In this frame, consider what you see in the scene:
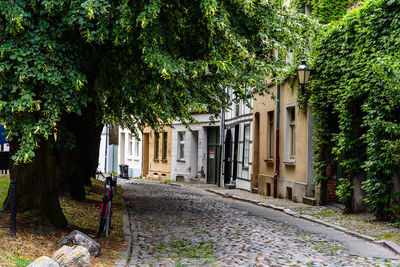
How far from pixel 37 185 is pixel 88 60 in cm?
242

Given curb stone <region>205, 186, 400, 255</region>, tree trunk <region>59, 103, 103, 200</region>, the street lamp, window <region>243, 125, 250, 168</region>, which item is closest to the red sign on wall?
window <region>243, 125, 250, 168</region>

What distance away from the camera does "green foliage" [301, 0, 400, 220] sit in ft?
38.6

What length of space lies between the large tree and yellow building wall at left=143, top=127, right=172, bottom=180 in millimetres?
26748

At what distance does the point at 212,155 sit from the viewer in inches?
1261

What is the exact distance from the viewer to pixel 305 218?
13688 mm

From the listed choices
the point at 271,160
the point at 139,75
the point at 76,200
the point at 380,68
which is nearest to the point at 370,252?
the point at 380,68

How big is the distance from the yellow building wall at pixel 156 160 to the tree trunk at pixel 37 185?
27133 mm

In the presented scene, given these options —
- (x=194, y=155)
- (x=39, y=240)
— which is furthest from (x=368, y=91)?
(x=194, y=155)

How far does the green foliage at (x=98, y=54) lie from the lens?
7.32m

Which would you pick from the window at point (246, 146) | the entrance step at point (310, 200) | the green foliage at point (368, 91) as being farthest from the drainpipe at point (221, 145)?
the green foliage at point (368, 91)

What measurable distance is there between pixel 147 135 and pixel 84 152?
75.1ft

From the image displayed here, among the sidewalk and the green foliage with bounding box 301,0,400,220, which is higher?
the green foliage with bounding box 301,0,400,220

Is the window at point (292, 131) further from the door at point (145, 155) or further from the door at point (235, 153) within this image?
the door at point (145, 155)

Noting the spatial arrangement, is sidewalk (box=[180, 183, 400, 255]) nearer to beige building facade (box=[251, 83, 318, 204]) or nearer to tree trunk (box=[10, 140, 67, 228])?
beige building facade (box=[251, 83, 318, 204])
